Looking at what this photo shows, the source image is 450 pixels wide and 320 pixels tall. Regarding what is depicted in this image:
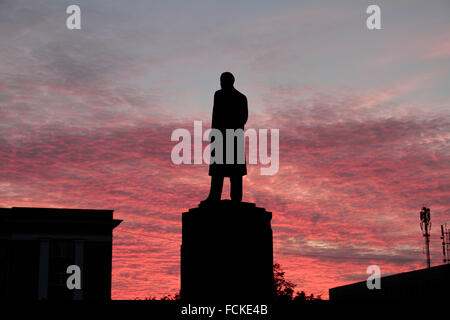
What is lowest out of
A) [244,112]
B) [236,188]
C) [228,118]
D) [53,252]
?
[236,188]

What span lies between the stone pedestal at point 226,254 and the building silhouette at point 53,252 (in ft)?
132


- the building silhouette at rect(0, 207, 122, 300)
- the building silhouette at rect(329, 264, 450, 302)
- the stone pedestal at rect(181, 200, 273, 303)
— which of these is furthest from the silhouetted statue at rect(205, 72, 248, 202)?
the building silhouette at rect(0, 207, 122, 300)

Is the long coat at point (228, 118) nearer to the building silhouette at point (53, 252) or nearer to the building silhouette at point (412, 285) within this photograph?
the building silhouette at point (412, 285)

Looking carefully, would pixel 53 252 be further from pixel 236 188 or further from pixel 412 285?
pixel 236 188

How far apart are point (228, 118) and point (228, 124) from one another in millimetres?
158

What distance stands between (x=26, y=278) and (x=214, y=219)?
139 feet

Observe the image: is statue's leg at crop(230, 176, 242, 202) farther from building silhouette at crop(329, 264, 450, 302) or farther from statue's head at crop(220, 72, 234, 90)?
building silhouette at crop(329, 264, 450, 302)

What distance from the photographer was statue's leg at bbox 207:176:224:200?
17.2m

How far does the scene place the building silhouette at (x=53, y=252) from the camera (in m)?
54.4

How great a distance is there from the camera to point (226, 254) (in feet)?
52.9

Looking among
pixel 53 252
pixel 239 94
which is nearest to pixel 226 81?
pixel 239 94
